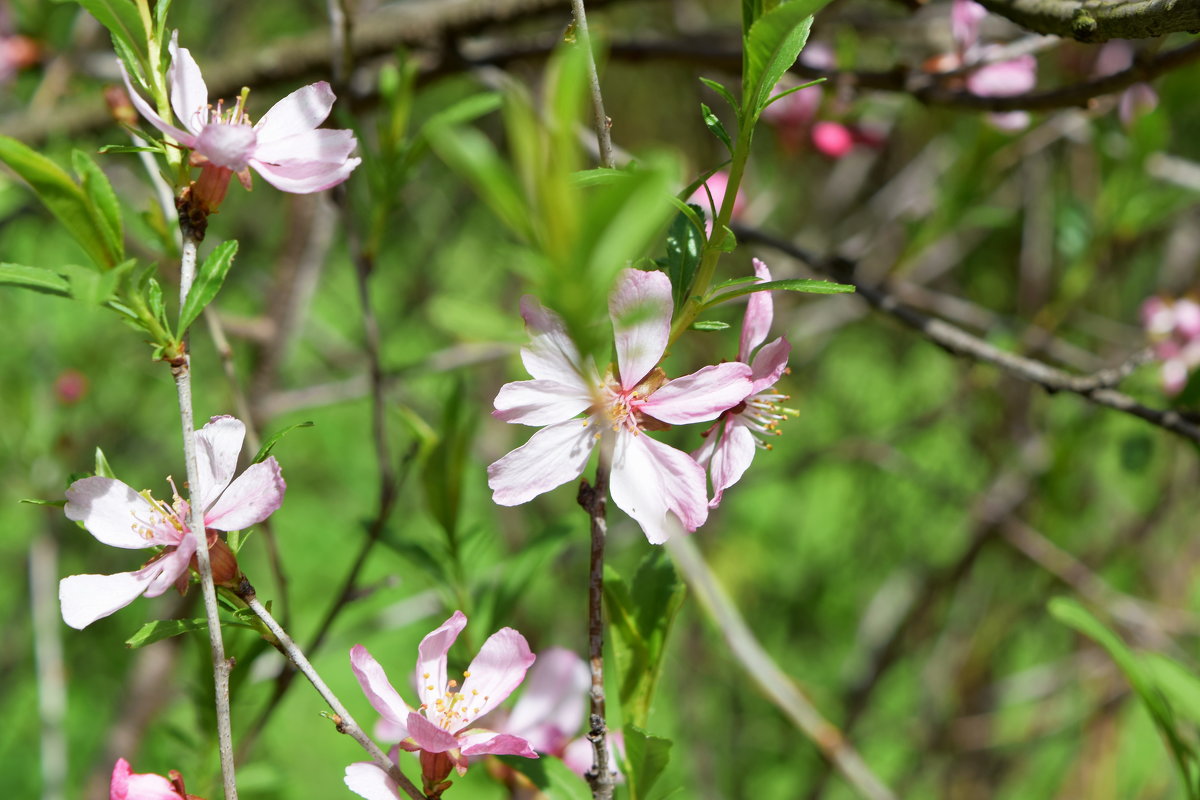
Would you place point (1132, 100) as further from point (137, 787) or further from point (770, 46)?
point (137, 787)

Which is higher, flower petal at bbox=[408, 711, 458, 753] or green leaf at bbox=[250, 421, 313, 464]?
green leaf at bbox=[250, 421, 313, 464]

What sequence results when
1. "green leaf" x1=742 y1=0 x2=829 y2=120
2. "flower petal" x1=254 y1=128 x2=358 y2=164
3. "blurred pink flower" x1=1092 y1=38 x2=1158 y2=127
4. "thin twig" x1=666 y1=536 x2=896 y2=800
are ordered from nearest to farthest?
"green leaf" x1=742 y1=0 x2=829 y2=120 < "flower petal" x1=254 y1=128 x2=358 y2=164 < "thin twig" x1=666 y1=536 x2=896 y2=800 < "blurred pink flower" x1=1092 y1=38 x2=1158 y2=127

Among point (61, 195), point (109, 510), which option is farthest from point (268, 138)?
point (109, 510)

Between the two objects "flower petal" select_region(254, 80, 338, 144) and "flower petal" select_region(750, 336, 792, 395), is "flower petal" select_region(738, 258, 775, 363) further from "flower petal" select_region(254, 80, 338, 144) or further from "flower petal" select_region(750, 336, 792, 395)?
"flower petal" select_region(254, 80, 338, 144)

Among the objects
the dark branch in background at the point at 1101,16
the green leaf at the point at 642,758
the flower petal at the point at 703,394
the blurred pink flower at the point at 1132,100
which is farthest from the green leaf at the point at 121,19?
the blurred pink flower at the point at 1132,100

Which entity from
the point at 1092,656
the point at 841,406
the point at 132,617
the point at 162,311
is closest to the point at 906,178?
the point at 841,406

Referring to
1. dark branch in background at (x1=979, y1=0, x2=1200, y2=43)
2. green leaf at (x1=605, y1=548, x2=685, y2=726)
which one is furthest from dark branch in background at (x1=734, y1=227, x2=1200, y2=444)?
green leaf at (x1=605, y1=548, x2=685, y2=726)
